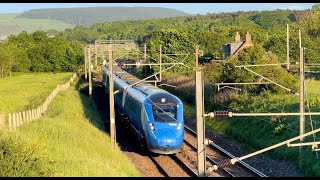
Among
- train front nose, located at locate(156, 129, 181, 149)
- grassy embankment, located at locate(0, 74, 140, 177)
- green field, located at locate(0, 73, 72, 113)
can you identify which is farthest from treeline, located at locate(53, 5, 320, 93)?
train front nose, located at locate(156, 129, 181, 149)

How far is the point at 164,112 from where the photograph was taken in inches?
790

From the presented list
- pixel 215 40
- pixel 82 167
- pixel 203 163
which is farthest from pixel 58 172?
pixel 215 40

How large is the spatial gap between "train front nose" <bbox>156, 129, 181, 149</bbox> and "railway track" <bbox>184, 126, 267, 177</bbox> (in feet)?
5.61

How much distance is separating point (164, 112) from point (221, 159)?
308 centimetres

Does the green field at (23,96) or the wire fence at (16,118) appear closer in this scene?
the wire fence at (16,118)

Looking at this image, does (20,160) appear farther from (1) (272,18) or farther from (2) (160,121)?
(1) (272,18)

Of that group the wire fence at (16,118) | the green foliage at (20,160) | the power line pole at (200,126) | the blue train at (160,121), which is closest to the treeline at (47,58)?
the wire fence at (16,118)

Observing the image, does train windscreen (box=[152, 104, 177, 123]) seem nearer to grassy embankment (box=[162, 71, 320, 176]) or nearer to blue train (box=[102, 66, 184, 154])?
blue train (box=[102, 66, 184, 154])

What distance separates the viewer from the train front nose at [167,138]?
761 inches

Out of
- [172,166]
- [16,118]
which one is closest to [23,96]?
[16,118]

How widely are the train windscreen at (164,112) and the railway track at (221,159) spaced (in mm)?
2337

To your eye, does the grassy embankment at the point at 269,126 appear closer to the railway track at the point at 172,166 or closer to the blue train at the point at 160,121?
the railway track at the point at 172,166

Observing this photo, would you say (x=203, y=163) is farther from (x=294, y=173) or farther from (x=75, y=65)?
(x=75, y=65)

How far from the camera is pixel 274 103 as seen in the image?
27.1m
